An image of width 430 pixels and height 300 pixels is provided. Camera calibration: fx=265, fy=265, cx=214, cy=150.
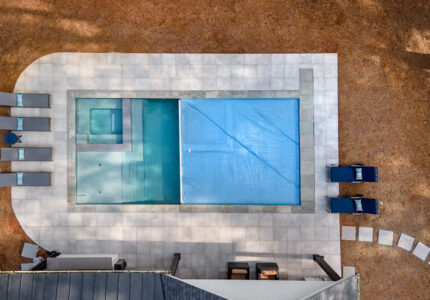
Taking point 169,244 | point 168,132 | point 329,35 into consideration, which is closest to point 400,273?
point 169,244

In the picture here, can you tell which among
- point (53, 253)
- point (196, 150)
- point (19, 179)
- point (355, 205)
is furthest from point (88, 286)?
point (355, 205)

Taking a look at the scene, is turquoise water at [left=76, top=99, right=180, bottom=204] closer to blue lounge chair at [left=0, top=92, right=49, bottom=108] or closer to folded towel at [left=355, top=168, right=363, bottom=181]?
blue lounge chair at [left=0, top=92, right=49, bottom=108]

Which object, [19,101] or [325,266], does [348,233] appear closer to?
[325,266]

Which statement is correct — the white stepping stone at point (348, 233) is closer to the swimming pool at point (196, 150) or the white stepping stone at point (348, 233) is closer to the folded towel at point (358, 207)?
the folded towel at point (358, 207)

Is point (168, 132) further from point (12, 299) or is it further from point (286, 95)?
point (12, 299)

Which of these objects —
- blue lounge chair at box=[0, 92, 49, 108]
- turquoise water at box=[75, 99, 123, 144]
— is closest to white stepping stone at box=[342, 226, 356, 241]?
turquoise water at box=[75, 99, 123, 144]
